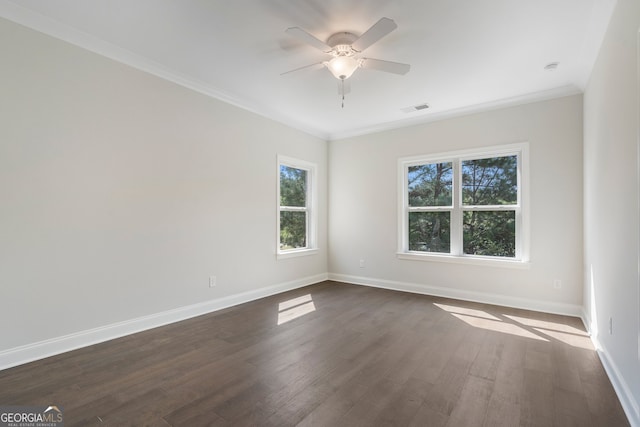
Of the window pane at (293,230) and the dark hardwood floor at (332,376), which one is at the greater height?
the window pane at (293,230)

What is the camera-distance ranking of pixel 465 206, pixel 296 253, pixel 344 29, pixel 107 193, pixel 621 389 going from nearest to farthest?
1. pixel 621 389
2. pixel 344 29
3. pixel 107 193
4. pixel 465 206
5. pixel 296 253

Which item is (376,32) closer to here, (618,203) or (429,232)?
(618,203)

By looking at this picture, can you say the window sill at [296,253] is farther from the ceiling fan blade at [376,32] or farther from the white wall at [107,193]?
the ceiling fan blade at [376,32]

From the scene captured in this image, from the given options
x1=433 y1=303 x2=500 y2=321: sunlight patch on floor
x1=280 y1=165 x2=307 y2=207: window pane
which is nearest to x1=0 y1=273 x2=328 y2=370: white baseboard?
x1=280 y1=165 x2=307 y2=207: window pane

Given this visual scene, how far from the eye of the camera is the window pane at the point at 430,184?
4809mm

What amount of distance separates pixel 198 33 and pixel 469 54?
249 cm

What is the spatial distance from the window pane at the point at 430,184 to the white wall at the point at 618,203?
1874 mm

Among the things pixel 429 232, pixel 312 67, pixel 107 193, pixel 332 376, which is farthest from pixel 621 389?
pixel 107 193

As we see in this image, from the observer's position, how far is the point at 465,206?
459 centimetres

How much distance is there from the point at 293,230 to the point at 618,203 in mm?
4066

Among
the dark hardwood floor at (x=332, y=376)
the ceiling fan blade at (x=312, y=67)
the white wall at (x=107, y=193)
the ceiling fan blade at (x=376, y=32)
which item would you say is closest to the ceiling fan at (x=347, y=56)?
the ceiling fan blade at (x=376, y=32)

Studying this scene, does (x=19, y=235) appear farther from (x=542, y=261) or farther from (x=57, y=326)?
(x=542, y=261)

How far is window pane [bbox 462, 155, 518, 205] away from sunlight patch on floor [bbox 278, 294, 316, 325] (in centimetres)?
270

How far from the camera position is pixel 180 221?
11.7 feet
